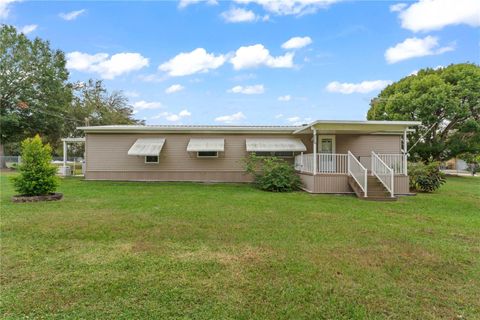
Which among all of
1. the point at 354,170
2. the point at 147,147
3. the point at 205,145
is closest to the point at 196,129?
the point at 205,145

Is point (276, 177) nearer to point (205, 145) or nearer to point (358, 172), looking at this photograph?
point (358, 172)

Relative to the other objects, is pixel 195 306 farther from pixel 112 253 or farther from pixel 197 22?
pixel 197 22

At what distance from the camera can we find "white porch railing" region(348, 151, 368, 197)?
10501 millimetres

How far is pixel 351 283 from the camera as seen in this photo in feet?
11.5

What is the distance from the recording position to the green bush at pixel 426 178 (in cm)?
1257

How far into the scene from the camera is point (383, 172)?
11.2m

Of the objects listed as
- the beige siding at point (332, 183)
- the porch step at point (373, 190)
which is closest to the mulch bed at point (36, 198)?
the beige siding at point (332, 183)

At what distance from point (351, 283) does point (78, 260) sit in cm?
360

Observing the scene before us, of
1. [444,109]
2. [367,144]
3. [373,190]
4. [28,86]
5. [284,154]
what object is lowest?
[373,190]

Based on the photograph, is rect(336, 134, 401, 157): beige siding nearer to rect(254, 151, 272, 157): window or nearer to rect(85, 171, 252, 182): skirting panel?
rect(254, 151, 272, 157): window

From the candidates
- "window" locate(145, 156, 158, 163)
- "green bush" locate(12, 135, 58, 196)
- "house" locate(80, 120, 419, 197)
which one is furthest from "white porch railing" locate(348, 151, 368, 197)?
"green bush" locate(12, 135, 58, 196)

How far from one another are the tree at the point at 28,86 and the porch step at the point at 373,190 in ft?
88.5

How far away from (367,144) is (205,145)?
853 cm

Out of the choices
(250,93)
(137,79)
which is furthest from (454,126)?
(137,79)
